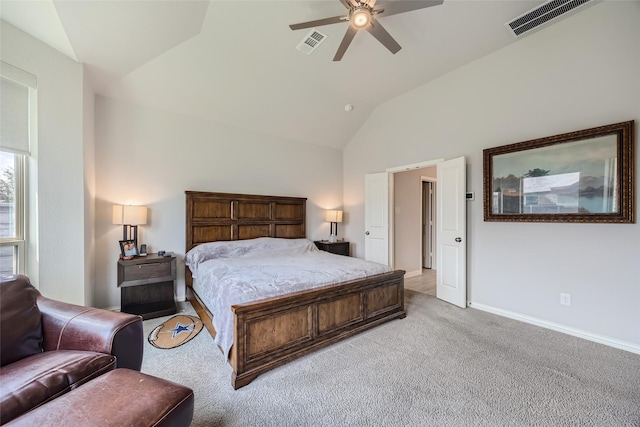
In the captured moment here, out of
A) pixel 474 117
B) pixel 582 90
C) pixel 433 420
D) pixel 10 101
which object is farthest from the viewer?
pixel 474 117

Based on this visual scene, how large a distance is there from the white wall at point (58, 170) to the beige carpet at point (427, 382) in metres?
1.10

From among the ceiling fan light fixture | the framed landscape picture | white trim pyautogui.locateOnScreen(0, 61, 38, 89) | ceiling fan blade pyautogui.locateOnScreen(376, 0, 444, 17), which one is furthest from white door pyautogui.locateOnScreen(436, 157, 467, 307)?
white trim pyautogui.locateOnScreen(0, 61, 38, 89)

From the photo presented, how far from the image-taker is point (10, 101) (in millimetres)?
2064

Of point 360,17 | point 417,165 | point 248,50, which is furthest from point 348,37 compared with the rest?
point 417,165

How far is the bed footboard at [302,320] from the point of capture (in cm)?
193

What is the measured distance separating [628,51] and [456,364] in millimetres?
3361

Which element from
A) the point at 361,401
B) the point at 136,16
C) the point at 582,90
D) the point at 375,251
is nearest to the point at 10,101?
the point at 136,16

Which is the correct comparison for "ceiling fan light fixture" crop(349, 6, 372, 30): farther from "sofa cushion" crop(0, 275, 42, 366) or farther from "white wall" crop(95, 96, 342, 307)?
"sofa cushion" crop(0, 275, 42, 366)

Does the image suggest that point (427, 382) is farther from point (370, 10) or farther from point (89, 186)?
point (89, 186)

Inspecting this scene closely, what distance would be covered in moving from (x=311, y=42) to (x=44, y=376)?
366 cm

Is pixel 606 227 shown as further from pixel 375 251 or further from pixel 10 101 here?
pixel 10 101

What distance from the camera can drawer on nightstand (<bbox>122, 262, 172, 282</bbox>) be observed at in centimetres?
299

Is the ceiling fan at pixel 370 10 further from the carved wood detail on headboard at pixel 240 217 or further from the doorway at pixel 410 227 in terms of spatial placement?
the doorway at pixel 410 227

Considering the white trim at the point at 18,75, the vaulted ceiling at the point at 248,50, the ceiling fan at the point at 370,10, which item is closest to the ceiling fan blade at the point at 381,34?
the ceiling fan at the point at 370,10
